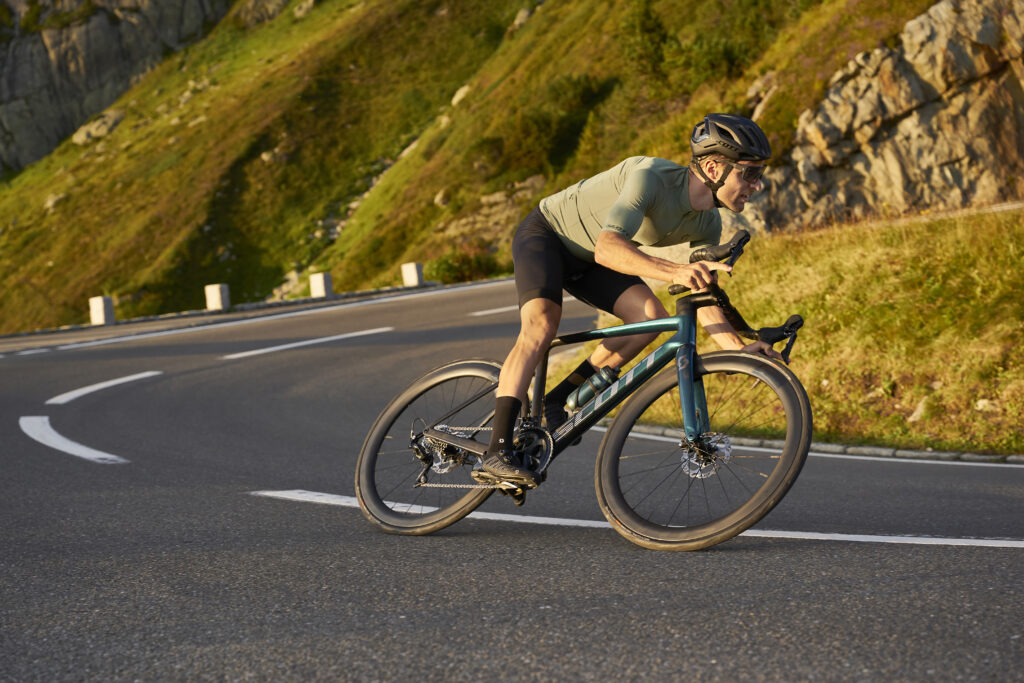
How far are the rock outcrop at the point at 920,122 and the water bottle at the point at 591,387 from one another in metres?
25.4

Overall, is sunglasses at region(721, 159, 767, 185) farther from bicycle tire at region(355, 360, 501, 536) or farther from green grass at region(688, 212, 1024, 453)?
green grass at region(688, 212, 1024, 453)

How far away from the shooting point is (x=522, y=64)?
216 feet

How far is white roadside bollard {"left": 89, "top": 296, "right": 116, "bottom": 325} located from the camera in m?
27.5

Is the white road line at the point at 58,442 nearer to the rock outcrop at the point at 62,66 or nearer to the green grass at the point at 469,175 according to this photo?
the green grass at the point at 469,175

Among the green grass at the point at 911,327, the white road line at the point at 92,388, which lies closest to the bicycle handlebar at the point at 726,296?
the green grass at the point at 911,327

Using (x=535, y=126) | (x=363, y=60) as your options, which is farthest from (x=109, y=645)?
(x=363, y=60)

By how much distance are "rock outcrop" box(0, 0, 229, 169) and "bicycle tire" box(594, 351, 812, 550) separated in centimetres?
10464

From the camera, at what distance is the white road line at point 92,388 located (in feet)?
40.0

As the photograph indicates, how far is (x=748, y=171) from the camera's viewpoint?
4438 millimetres

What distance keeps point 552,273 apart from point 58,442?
226 inches

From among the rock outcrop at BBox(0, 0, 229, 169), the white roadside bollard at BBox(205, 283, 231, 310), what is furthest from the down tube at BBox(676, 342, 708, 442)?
the rock outcrop at BBox(0, 0, 229, 169)

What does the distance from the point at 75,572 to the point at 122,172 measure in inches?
3155

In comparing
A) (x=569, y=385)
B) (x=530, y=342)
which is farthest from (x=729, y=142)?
(x=569, y=385)

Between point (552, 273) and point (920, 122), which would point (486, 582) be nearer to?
point (552, 273)
